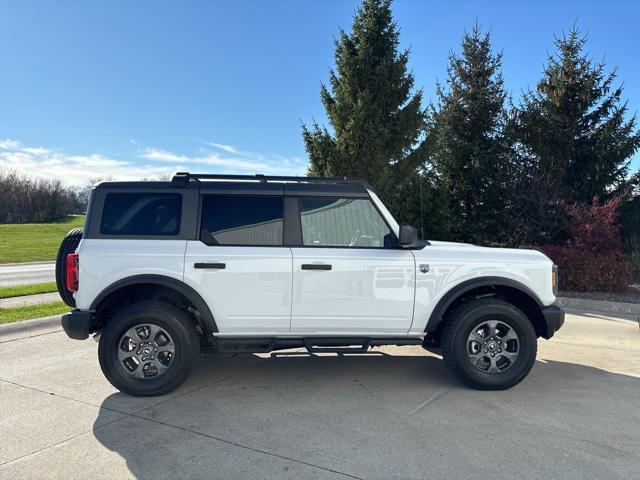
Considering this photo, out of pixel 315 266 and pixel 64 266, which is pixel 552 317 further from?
pixel 64 266

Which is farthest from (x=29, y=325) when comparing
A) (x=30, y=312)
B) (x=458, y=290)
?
(x=458, y=290)

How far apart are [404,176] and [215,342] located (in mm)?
9787

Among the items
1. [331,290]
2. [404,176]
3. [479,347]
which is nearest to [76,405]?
[331,290]

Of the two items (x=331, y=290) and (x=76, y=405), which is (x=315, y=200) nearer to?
(x=331, y=290)

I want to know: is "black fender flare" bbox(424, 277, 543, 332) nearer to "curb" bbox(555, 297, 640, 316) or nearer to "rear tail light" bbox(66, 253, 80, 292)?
"rear tail light" bbox(66, 253, 80, 292)

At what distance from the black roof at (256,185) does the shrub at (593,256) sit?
7.44 meters

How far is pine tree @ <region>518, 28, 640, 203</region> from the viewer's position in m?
13.1

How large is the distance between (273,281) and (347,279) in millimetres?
679

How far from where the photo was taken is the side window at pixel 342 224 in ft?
13.7

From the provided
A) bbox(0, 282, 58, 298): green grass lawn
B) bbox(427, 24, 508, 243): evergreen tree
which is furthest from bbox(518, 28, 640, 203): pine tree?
bbox(0, 282, 58, 298): green grass lawn

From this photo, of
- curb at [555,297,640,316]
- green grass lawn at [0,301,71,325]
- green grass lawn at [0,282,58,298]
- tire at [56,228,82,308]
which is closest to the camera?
tire at [56,228,82,308]

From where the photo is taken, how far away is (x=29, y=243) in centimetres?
3462

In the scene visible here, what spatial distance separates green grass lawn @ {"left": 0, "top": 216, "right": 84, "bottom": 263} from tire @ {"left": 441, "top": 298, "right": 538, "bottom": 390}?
84.6ft

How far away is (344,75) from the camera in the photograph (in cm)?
1335
